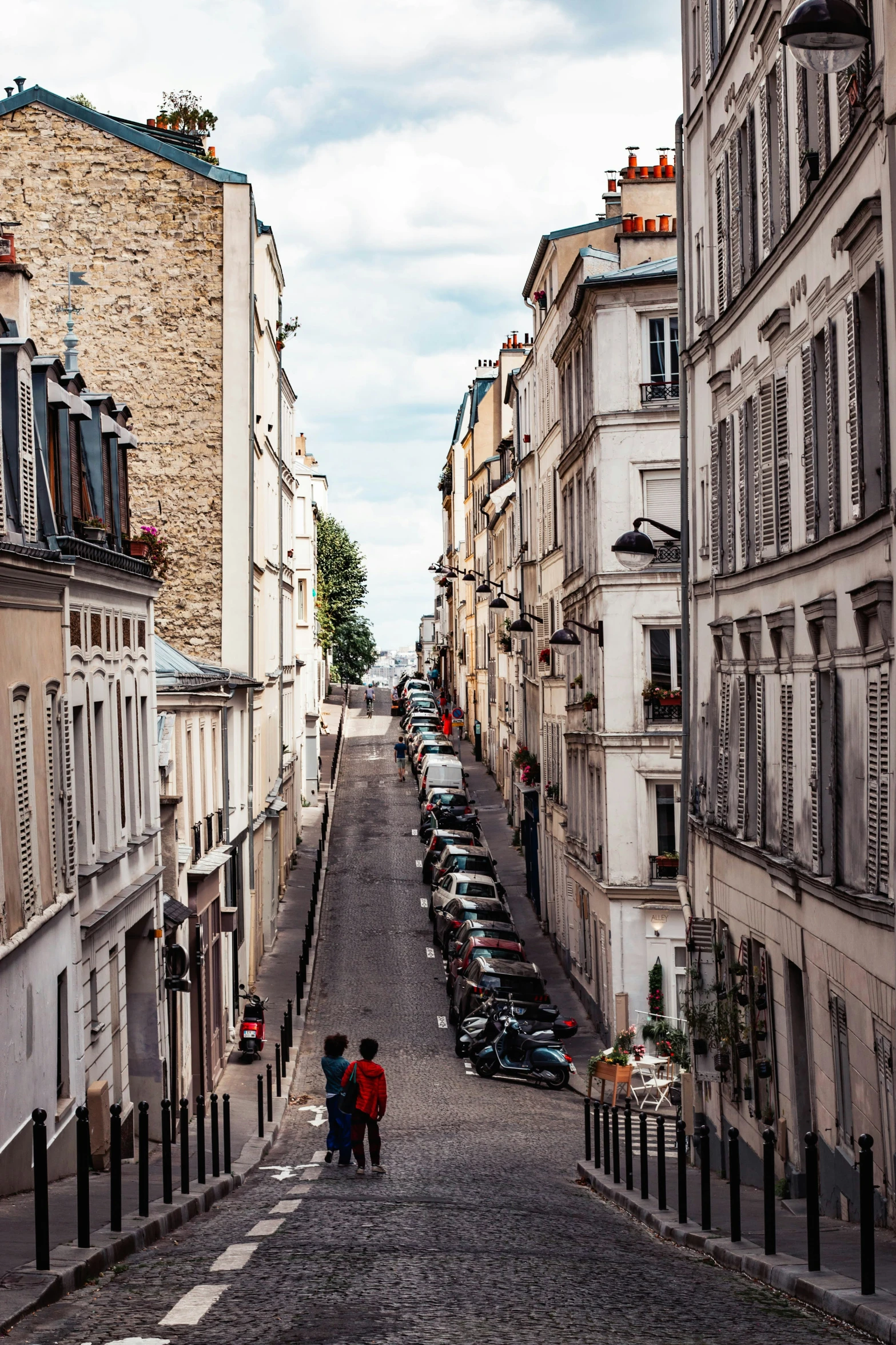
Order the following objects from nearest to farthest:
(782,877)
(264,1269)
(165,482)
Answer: (264,1269)
(782,877)
(165,482)

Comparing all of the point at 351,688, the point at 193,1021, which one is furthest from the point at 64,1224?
the point at 351,688

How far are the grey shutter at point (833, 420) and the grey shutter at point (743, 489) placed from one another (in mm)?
4405

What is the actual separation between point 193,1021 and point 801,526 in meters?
15.9

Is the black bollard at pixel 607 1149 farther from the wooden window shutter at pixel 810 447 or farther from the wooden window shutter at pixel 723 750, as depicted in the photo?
the wooden window shutter at pixel 810 447

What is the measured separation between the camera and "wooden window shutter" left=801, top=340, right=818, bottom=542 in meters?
16.1

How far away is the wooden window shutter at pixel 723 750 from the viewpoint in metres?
21.2

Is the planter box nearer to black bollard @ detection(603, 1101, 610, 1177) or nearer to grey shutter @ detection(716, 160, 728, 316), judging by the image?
black bollard @ detection(603, 1101, 610, 1177)

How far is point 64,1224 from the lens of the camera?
502 inches

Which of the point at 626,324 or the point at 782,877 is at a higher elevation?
the point at 626,324

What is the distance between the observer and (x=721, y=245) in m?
21.5

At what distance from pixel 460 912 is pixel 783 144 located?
87.0 feet

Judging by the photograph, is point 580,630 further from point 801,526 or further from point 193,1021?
point 801,526

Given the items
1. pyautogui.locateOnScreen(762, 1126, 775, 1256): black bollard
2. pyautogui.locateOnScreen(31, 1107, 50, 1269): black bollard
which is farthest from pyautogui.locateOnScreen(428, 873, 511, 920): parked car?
pyautogui.locateOnScreen(31, 1107, 50, 1269): black bollard

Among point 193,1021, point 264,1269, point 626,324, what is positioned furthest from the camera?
point 626,324
